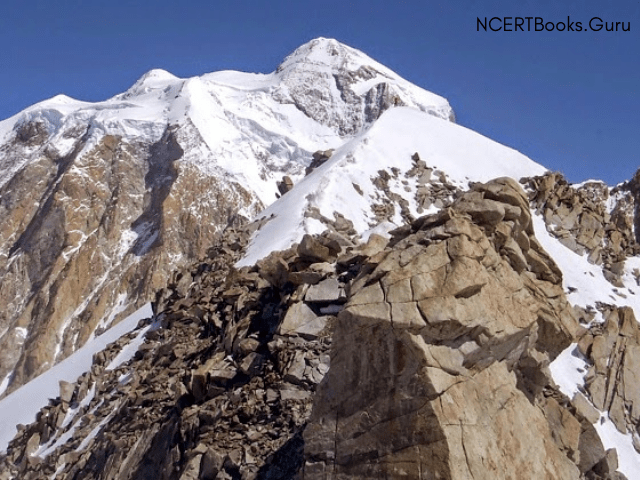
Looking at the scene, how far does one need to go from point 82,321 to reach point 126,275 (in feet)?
20.4

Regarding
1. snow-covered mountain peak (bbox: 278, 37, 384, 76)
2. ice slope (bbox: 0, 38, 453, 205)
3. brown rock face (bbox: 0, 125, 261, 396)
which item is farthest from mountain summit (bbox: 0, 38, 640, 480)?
snow-covered mountain peak (bbox: 278, 37, 384, 76)

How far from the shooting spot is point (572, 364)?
2578 centimetres

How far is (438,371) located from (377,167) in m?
22.6

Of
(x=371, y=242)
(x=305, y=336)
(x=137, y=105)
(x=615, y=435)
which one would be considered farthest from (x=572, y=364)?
(x=137, y=105)

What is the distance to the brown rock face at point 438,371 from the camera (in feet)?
41.9

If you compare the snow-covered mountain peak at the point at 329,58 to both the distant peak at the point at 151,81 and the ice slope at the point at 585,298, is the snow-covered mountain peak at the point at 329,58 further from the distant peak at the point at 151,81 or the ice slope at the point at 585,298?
the ice slope at the point at 585,298

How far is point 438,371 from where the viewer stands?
13117 millimetres

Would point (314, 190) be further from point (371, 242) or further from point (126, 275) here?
point (126, 275)

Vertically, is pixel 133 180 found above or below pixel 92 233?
above

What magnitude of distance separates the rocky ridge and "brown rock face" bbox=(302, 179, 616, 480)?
0.09 ft

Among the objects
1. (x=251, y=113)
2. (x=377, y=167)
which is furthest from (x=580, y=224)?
(x=251, y=113)

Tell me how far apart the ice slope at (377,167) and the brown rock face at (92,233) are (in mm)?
41156

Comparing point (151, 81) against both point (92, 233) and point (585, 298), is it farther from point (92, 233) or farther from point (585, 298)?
point (585, 298)

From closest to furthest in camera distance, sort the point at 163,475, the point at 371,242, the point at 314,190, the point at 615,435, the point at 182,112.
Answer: the point at 163,475, the point at 371,242, the point at 615,435, the point at 314,190, the point at 182,112
